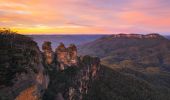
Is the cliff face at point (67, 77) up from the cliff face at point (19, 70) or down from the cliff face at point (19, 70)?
down

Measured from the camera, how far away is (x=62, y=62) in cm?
16850

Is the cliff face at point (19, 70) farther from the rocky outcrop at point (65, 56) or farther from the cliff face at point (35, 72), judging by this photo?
the rocky outcrop at point (65, 56)

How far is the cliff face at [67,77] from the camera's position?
14400cm

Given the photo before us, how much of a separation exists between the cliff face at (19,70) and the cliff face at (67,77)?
19.1 metres

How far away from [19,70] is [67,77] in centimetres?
6400

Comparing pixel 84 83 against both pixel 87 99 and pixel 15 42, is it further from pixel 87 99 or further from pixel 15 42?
pixel 15 42

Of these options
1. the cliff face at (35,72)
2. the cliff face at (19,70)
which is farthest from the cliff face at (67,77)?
the cliff face at (19,70)

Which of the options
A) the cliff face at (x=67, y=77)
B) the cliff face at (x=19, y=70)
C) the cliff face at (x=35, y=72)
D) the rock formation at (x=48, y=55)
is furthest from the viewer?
the rock formation at (x=48, y=55)

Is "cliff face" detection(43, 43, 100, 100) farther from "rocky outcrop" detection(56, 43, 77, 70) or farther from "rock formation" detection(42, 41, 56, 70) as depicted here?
"rock formation" detection(42, 41, 56, 70)

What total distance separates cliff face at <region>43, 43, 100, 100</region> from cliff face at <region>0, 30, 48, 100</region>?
62.6 feet

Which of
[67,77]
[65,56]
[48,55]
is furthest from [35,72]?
[65,56]

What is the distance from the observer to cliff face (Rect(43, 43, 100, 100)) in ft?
472

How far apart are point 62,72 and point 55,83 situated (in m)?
14.7

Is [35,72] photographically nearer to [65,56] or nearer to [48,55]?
[48,55]
